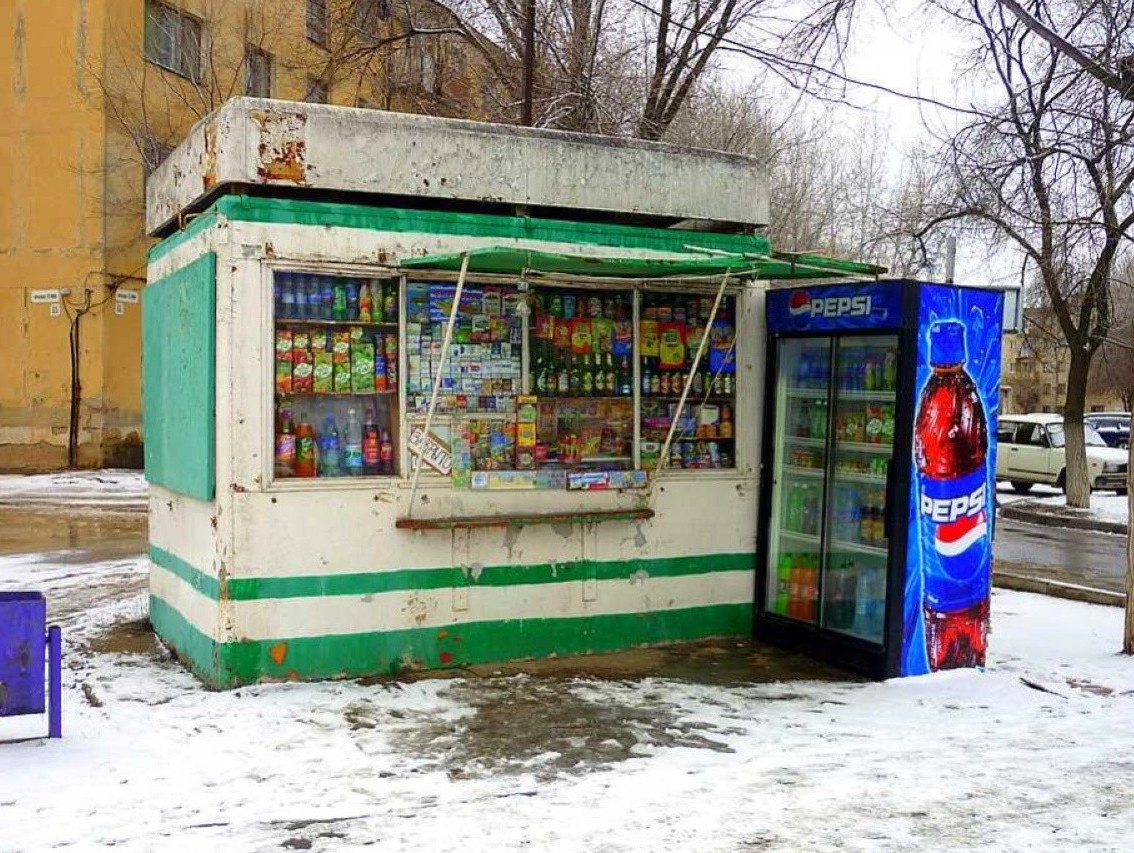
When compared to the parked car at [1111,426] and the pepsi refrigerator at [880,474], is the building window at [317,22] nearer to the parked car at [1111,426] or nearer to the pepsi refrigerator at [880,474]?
the pepsi refrigerator at [880,474]

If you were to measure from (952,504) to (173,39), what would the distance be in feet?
70.4

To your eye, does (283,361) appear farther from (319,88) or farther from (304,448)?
(319,88)

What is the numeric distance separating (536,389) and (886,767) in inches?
137

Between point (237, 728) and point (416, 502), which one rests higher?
point (416, 502)

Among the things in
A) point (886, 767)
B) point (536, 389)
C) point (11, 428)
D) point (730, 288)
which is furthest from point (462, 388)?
point (11, 428)

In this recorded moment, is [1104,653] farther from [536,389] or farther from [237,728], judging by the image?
[237,728]

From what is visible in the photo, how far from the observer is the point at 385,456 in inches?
284

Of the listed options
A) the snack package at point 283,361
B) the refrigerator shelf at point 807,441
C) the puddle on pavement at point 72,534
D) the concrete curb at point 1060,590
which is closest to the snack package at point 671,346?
the refrigerator shelf at point 807,441

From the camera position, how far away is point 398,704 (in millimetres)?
6523

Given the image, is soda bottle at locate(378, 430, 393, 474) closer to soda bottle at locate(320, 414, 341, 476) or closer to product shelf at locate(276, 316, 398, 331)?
soda bottle at locate(320, 414, 341, 476)

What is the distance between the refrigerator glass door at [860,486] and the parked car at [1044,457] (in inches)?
673

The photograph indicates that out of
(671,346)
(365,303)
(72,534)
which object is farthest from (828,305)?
(72,534)

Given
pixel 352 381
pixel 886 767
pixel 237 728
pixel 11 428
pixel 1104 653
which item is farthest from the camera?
pixel 11 428

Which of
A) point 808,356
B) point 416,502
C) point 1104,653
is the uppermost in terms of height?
point 808,356
